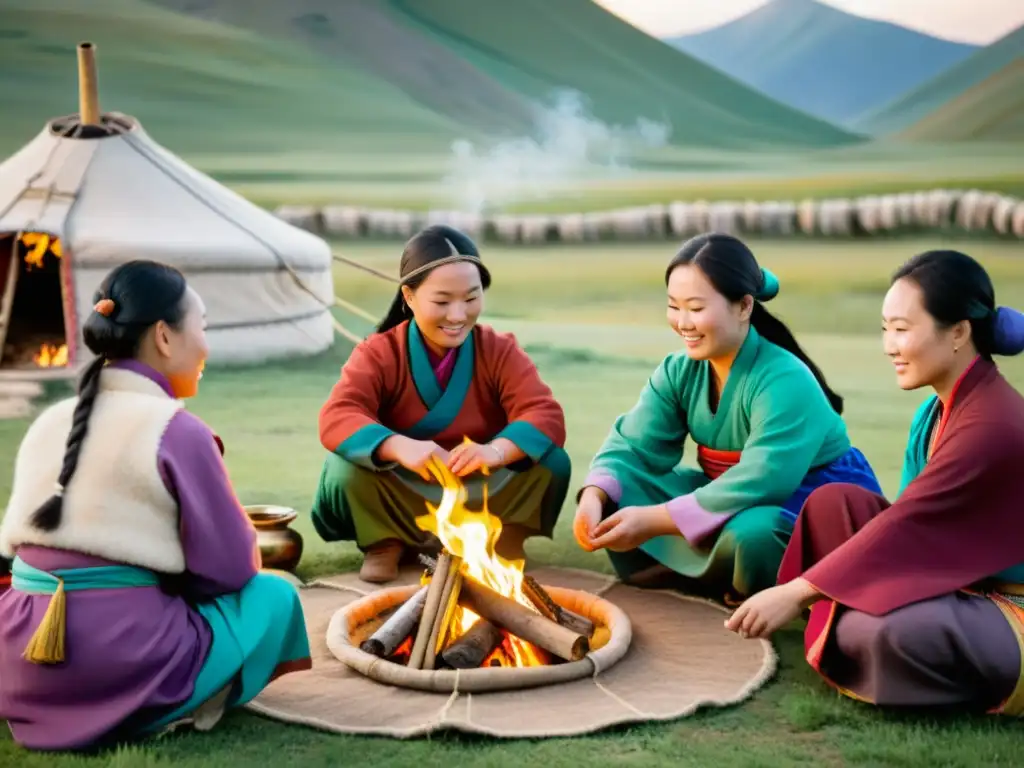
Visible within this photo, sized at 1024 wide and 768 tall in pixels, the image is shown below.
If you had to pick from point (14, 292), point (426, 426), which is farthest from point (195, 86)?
point (426, 426)

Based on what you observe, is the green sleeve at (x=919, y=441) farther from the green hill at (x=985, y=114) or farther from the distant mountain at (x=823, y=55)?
the distant mountain at (x=823, y=55)

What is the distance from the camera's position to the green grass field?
254 centimetres

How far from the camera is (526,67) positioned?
43.6ft

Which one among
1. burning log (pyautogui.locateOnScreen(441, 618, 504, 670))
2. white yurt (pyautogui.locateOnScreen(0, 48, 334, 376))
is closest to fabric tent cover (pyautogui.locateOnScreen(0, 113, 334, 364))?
white yurt (pyautogui.locateOnScreen(0, 48, 334, 376))

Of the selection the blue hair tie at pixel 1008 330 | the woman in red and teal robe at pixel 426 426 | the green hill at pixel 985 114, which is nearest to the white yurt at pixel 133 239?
the woman in red and teal robe at pixel 426 426

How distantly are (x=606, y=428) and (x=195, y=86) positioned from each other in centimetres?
774

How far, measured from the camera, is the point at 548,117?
12797 mm

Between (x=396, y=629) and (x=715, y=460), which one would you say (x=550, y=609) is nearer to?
(x=396, y=629)

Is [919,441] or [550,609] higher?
[919,441]

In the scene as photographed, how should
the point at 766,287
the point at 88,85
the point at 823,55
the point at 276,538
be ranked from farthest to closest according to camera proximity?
the point at 823,55 → the point at 88,85 → the point at 276,538 → the point at 766,287

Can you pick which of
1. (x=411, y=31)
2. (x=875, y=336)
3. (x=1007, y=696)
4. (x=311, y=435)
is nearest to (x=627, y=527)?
(x=1007, y=696)

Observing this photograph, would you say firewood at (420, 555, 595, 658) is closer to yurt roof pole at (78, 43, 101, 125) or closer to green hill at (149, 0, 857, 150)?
yurt roof pole at (78, 43, 101, 125)

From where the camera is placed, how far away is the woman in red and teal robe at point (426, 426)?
3662mm

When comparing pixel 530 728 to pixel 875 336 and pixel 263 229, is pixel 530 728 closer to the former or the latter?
pixel 263 229
